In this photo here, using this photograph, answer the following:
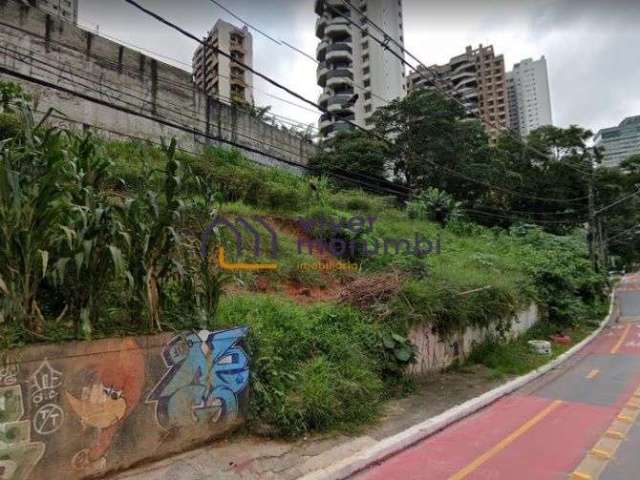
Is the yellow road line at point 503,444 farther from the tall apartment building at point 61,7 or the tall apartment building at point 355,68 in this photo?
the tall apartment building at point 355,68

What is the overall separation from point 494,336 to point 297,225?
6.43 m

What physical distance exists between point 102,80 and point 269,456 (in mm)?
13730

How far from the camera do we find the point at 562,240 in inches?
758

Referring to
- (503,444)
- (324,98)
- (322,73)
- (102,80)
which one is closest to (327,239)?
(503,444)

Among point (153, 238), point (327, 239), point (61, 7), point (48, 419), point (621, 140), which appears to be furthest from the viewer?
point (621, 140)

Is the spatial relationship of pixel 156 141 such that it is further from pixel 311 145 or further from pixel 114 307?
pixel 114 307

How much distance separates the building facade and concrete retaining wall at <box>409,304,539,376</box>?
2878 cm

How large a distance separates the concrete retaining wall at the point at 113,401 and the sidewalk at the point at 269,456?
0.52 feet

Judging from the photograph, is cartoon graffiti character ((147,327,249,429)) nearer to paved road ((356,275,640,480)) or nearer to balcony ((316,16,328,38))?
paved road ((356,275,640,480))

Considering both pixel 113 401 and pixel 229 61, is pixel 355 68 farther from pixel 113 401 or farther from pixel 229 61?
pixel 113 401

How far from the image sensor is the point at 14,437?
3260mm

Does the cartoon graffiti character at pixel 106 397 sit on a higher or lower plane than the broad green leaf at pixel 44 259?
lower

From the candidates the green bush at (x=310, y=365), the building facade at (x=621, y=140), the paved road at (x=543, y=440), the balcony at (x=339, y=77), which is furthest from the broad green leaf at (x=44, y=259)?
the balcony at (x=339, y=77)

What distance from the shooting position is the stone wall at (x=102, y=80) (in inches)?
477
